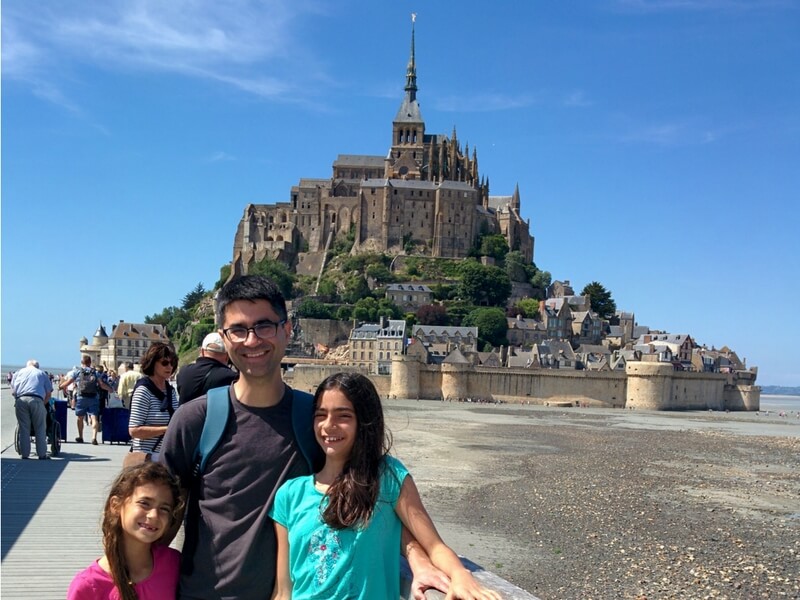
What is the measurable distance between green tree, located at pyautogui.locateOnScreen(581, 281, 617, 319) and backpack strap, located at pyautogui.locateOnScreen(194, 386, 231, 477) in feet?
309

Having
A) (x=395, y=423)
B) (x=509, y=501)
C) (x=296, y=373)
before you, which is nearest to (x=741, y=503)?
(x=509, y=501)

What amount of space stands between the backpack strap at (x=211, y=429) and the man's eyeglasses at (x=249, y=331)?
0.87 ft

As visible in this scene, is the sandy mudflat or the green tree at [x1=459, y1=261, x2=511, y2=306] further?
the green tree at [x1=459, y1=261, x2=511, y2=306]

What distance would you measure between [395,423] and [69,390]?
2119cm

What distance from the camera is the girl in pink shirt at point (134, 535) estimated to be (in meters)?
3.47

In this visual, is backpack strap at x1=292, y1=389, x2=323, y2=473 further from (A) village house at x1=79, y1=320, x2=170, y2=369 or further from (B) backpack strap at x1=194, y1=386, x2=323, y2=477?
(A) village house at x1=79, y1=320, x2=170, y2=369

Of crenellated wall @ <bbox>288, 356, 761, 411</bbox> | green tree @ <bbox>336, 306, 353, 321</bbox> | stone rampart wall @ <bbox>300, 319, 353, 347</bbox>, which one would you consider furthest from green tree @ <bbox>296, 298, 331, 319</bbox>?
crenellated wall @ <bbox>288, 356, 761, 411</bbox>

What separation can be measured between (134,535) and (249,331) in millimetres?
1018

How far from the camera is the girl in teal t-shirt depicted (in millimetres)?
3234

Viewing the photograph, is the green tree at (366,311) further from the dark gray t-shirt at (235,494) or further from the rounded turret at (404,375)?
the dark gray t-shirt at (235,494)

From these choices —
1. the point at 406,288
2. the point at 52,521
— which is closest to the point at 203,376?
the point at 52,521

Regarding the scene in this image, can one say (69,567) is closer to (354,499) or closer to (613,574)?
(354,499)

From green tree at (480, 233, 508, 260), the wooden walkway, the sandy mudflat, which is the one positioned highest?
green tree at (480, 233, 508, 260)

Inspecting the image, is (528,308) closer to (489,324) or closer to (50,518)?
(489,324)
